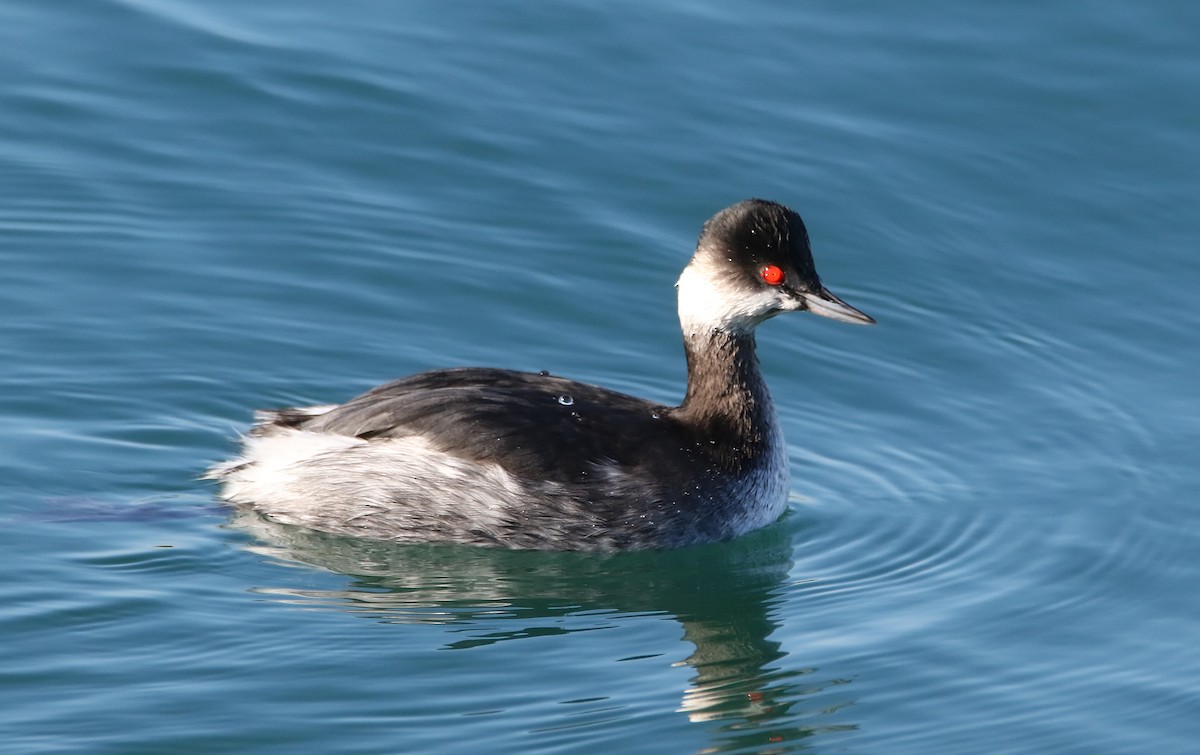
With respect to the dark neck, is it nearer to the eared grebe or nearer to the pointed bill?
the eared grebe

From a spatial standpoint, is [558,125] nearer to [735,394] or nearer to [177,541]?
[735,394]

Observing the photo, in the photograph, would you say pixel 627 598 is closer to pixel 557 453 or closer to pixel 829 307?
pixel 557 453

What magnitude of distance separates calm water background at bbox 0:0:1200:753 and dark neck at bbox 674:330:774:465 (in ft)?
1.87

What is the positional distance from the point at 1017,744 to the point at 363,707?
2.70 meters

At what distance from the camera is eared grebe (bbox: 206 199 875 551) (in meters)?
Result: 9.92

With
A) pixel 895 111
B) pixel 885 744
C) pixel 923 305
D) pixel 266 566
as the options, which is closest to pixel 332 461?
pixel 266 566

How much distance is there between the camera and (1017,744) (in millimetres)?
8273

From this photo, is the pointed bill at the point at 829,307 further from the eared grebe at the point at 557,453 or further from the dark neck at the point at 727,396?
the dark neck at the point at 727,396

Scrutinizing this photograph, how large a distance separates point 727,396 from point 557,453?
1.12 metres

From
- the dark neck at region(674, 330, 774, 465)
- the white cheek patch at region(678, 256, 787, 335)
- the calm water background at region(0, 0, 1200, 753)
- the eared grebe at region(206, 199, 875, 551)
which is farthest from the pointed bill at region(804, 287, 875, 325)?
the calm water background at region(0, 0, 1200, 753)

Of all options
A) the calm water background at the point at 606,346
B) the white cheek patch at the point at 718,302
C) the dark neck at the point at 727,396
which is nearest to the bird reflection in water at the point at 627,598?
the calm water background at the point at 606,346

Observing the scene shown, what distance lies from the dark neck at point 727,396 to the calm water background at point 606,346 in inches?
22.5

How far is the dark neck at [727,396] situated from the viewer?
414 inches

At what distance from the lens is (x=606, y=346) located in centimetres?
1235
